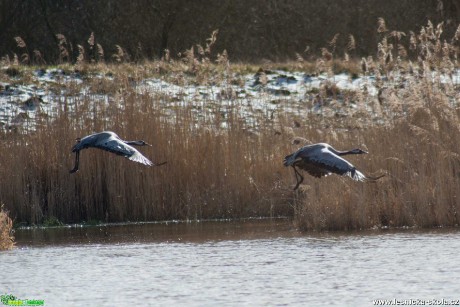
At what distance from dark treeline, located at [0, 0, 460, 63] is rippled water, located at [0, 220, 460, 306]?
1513 centimetres

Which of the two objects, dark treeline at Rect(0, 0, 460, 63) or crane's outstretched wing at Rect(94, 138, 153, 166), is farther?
dark treeline at Rect(0, 0, 460, 63)

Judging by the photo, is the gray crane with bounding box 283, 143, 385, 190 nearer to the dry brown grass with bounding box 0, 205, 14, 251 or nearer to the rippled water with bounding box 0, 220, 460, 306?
the rippled water with bounding box 0, 220, 460, 306

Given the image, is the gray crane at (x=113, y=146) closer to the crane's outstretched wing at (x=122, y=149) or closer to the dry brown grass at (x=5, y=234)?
the crane's outstretched wing at (x=122, y=149)

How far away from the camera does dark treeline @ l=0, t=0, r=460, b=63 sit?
27.3 m

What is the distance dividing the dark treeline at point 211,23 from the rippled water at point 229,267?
15.1 meters

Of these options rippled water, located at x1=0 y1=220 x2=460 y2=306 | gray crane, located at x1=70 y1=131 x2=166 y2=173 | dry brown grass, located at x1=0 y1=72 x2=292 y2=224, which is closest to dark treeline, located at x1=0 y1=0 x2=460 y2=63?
dry brown grass, located at x1=0 y1=72 x2=292 y2=224

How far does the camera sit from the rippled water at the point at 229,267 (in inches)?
340

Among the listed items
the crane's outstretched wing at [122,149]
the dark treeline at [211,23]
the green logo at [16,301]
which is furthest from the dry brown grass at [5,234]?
the dark treeline at [211,23]

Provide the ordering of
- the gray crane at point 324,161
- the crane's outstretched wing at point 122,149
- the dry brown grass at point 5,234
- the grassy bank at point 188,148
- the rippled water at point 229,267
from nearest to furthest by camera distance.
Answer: the rippled water at point 229,267, the gray crane at point 324,161, the crane's outstretched wing at point 122,149, the dry brown grass at point 5,234, the grassy bank at point 188,148

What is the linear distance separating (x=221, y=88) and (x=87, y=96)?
187 centimetres

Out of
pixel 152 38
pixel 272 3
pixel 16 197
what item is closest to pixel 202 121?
pixel 16 197

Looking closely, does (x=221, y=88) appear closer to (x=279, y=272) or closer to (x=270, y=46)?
(x=279, y=272)

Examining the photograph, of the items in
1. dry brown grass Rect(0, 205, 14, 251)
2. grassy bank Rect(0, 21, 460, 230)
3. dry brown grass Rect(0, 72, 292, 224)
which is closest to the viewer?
dry brown grass Rect(0, 205, 14, 251)

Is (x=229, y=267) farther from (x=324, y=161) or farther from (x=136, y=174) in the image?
(x=136, y=174)
